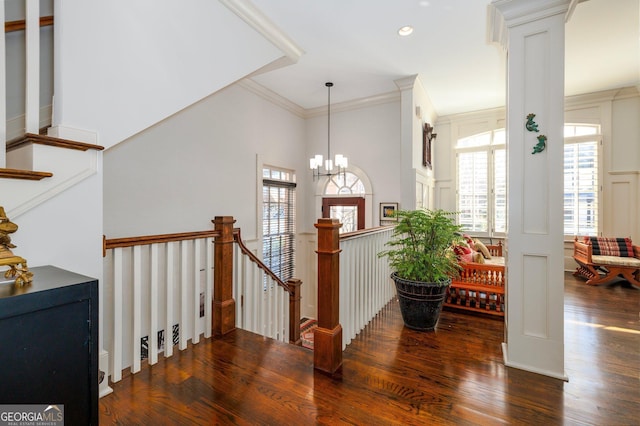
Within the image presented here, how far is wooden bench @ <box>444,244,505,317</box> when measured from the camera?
10.5 ft

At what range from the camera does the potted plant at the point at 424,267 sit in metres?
2.75

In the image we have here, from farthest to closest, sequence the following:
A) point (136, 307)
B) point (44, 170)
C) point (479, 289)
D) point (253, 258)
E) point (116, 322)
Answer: point (479, 289)
point (253, 258)
point (136, 307)
point (116, 322)
point (44, 170)

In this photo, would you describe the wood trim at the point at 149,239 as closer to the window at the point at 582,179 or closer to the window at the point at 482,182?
the window at the point at 482,182

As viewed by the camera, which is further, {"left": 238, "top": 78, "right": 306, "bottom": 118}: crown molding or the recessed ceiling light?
{"left": 238, "top": 78, "right": 306, "bottom": 118}: crown molding

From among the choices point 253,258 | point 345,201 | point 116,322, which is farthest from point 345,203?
point 116,322

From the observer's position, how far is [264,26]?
9.60 ft

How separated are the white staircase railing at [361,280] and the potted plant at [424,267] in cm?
29

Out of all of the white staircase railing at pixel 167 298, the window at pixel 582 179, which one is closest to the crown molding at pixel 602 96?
the window at pixel 582 179

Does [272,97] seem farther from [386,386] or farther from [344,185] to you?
[386,386]

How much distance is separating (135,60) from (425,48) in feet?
10.2

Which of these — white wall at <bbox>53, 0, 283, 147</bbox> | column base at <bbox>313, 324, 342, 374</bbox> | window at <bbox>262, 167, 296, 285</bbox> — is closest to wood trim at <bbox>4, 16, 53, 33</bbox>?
white wall at <bbox>53, 0, 283, 147</bbox>

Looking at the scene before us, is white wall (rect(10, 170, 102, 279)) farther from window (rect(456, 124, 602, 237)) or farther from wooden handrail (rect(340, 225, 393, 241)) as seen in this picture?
window (rect(456, 124, 602, 237))

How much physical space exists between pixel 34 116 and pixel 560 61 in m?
3.34

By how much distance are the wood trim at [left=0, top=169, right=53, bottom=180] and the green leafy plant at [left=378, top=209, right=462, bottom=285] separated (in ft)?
8.30
